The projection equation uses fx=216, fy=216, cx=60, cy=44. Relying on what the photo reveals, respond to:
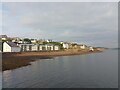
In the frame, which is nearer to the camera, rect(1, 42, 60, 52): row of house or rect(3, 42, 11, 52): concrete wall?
rect(3, 42, 11, 52): concrete wall

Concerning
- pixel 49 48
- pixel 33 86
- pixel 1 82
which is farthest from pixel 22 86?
pixel 49 48

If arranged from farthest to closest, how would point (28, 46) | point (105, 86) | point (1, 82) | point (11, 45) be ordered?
point (28, 46), point (11, 45), point (1, 82), point (105, 86)

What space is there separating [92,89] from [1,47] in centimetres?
7546

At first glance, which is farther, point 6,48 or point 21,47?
point 21,47

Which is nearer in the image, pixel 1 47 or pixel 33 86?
pixel 33 86

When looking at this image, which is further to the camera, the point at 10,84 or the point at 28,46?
the point at 28,46

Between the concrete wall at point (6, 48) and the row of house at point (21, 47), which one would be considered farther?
the row of house at point (21, 47)

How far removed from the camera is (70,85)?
25.5m

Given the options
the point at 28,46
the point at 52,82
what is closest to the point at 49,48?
the point at 28,46

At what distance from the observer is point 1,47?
9325 centimetres

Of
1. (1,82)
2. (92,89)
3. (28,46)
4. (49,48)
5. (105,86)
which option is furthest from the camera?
(49,48)

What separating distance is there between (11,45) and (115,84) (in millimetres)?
72214

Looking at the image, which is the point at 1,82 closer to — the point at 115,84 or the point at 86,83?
the point at 86,83

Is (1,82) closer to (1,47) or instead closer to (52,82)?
(52,82)
